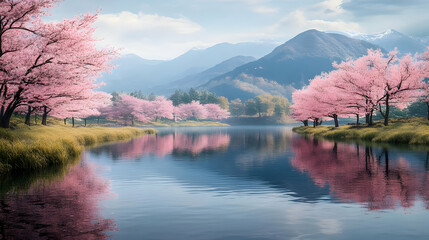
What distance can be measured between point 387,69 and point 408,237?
172ft

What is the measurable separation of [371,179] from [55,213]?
49.2 ft

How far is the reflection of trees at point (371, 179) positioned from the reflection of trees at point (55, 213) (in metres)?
9.23

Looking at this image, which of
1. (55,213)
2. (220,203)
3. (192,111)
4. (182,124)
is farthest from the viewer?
(192,111)

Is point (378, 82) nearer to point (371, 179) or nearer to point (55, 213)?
point (371, 179)

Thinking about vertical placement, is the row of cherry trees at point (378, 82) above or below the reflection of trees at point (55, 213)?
above

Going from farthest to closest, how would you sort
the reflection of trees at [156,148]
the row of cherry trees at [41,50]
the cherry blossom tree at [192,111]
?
the cherry blossom tree at [192,111] → the reflection of trees at [156,148] → the row of cherry trees at [41,50]

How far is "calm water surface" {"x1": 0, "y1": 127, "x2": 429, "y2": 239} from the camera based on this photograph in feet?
34.6

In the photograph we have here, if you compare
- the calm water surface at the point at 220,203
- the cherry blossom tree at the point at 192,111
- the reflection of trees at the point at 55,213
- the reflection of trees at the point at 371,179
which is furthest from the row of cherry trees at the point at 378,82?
the cherry blossom tree at the point at 192,111

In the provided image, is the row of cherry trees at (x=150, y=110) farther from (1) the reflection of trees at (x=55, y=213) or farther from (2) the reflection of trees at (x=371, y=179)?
(1) the reflection of trees at (x=55, y=213)

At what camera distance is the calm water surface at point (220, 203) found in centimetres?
1055

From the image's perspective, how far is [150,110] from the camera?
160625 mm

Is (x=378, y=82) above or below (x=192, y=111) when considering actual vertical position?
above

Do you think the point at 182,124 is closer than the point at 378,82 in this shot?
No

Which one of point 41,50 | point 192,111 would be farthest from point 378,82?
point 192,111
